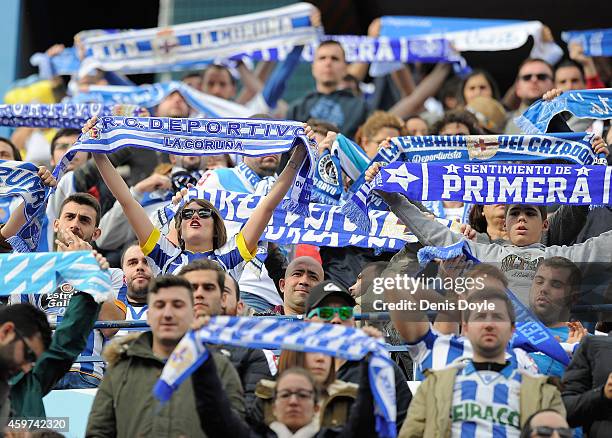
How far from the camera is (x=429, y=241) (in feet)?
32.6

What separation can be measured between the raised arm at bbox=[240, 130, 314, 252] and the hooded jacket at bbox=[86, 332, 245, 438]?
217 cm

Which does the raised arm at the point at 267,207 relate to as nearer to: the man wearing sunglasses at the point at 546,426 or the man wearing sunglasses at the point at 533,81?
the man wearing sunglasses at the point at 546,426

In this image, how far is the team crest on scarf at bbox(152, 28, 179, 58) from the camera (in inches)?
628

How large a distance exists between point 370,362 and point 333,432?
41cm

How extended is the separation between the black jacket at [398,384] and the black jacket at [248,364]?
1.34 ft

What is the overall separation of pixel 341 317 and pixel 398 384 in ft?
1.61

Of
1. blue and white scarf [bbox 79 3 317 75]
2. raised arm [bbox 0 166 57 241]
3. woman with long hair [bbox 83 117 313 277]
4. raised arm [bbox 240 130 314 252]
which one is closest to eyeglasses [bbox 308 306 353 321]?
woman with long hair [bbox 83 117 313 277]

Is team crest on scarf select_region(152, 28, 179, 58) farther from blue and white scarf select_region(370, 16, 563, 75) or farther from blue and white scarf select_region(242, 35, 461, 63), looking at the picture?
blue and white scarf select_region(370, 16, 563, 75)

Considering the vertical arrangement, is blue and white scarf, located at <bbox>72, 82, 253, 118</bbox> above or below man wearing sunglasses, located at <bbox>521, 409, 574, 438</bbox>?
above

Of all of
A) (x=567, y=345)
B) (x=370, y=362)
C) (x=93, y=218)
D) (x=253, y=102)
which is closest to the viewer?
(x=370, y=362)

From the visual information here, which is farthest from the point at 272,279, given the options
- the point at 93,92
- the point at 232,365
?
the point at 93,92

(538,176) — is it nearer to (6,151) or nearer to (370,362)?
(370,362)

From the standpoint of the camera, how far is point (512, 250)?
33.2 feet

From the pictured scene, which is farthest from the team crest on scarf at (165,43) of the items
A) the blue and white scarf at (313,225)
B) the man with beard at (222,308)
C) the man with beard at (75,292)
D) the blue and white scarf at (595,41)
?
the man with beard at (222,308)
